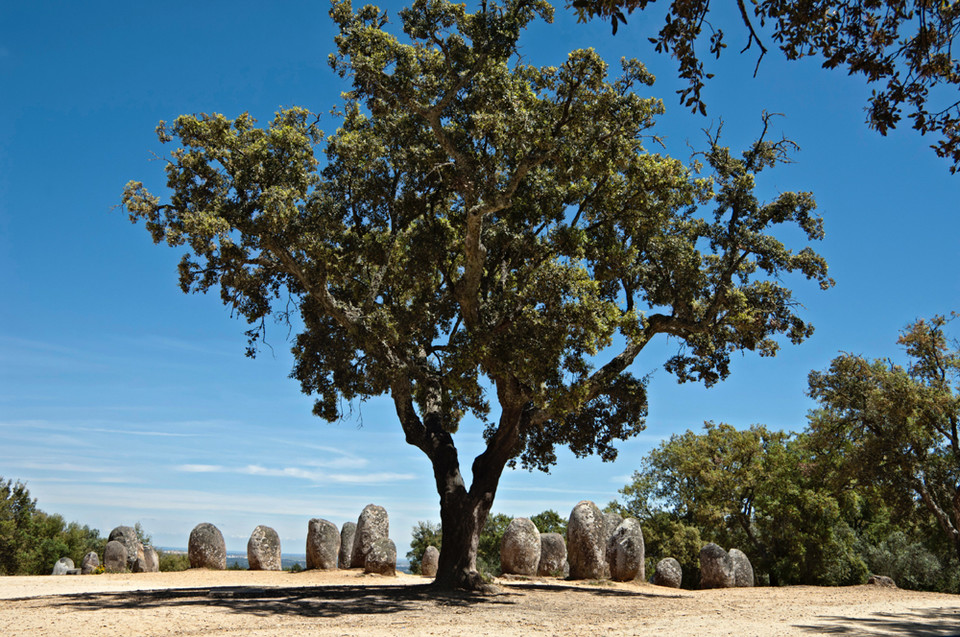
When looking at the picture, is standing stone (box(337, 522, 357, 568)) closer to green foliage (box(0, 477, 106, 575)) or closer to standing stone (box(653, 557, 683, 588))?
standing stone (box(653, 557, 683, 588))

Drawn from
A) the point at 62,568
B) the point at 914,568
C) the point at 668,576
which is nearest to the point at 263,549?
the point at 62,568

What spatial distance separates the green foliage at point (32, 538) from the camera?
28.9 meters

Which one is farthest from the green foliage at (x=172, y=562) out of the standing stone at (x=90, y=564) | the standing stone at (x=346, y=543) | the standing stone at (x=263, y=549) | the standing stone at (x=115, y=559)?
the standing stone at (x=346, y=543)

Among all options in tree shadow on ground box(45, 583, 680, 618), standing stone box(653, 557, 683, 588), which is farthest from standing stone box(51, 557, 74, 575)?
standing stone box(653, 557, 683, 588)

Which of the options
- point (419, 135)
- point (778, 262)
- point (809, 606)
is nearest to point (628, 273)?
point (778, 262)

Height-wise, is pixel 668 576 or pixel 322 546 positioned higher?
pixel 322 546

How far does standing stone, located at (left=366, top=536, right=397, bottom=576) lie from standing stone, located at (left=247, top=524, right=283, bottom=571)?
432cm

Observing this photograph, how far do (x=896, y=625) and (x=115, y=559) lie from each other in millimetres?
21541

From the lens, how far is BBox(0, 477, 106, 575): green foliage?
2892cm

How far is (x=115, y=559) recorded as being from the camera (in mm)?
22000

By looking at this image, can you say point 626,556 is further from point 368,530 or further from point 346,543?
point 346,543

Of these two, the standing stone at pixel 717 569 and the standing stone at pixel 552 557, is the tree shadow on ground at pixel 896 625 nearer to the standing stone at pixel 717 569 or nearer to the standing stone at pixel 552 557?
the standing stone at pixel 717 569

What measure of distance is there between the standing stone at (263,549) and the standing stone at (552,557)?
27.7 feet

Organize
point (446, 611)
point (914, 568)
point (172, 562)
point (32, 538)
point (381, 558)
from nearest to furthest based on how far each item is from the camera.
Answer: point (446, 611)
point (381, 558)
point (914, 568)
point (172, 562)
point (32, 538)
